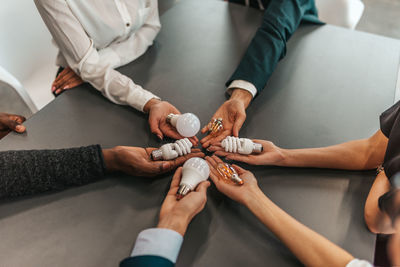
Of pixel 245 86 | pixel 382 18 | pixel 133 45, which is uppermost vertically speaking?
pixel 133 45

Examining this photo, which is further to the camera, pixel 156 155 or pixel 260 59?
pixel 260 59

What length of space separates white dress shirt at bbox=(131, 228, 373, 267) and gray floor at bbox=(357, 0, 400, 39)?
8.71ft

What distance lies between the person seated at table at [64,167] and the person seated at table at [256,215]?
0.10 metres

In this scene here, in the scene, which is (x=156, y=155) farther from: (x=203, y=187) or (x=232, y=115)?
(x=232, y=115)

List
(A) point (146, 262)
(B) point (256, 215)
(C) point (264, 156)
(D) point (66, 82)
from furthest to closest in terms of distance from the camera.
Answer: (D) point (66, 82), (C) point (264, 156), (B) point (256, 215), (A) point (146, 262)

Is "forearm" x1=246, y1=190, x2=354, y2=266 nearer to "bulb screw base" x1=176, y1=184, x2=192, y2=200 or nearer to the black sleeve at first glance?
"bulb screw base" x1=176, y1=184, x2=192, y2=200

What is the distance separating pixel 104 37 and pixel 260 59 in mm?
584

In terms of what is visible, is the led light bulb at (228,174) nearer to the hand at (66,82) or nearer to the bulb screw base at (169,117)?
the bulb screw base at (169,117)

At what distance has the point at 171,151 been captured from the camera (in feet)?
2.47

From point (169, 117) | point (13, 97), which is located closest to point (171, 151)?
point (169, 117)

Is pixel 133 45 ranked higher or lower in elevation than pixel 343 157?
higher

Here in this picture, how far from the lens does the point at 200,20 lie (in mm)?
1331

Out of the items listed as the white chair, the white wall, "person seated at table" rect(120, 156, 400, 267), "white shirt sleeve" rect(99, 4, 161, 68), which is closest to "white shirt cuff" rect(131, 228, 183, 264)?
"person seated at table" rect(120, 156, 400, 267)

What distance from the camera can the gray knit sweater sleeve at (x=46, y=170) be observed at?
2.30 ft
